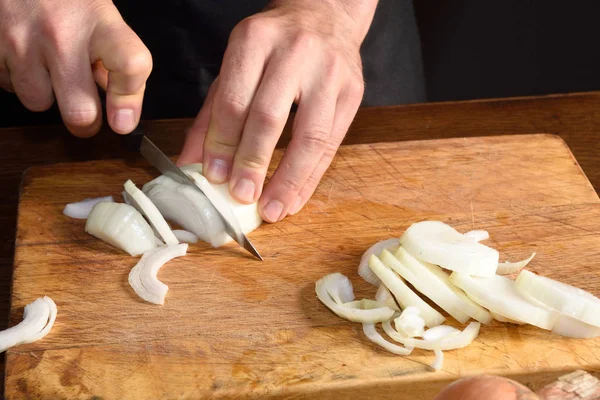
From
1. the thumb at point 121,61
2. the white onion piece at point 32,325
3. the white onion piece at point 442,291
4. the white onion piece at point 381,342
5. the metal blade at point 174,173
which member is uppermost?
the thumb at point 121,61

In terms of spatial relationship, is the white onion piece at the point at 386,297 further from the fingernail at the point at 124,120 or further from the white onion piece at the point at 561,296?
the fingernail at the point at 124,120

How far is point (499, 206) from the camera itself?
1966 mm

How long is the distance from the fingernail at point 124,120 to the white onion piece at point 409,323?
2.56 ft

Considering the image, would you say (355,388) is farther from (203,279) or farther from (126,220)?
(126,220)

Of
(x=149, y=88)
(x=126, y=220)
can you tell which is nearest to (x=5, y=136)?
(x=149, y=88)

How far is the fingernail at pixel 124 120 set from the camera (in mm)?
1815

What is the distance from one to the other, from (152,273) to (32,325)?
0.92 ft

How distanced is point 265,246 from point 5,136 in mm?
955

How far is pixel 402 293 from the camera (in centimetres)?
165

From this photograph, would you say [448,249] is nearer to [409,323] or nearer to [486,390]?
[409,323]

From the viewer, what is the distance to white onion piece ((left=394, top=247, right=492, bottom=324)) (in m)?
1.63

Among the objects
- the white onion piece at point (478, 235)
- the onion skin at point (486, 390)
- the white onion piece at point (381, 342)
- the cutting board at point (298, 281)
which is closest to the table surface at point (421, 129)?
the cutting board at point (298, 281)

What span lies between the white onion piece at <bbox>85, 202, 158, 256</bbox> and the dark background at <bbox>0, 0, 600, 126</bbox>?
2077 mm

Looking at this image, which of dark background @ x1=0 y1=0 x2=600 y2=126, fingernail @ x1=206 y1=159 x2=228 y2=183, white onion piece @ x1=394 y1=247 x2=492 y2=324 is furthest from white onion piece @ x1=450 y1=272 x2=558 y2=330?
dark background @ x1=0 y1=0 x2=600 y2=126
